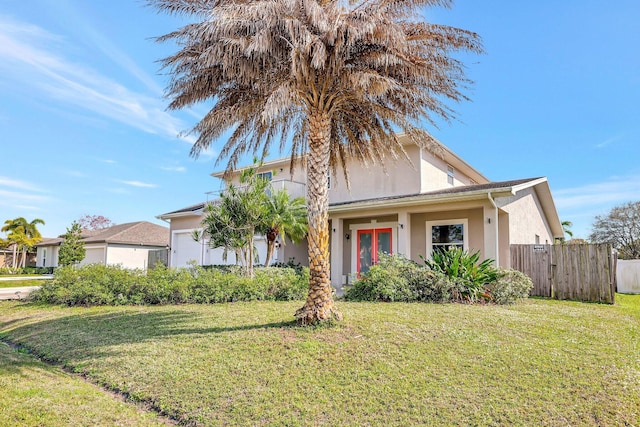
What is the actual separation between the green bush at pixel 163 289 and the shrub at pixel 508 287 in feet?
18.4

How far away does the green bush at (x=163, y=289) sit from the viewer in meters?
11.5

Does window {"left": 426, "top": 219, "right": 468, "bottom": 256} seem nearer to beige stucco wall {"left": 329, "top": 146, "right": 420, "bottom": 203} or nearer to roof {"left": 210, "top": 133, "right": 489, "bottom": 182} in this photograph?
beige stucco wall {"left": 329, "top": 146, "right": 420, "bottom": 203}

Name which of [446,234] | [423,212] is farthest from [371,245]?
[446,234]

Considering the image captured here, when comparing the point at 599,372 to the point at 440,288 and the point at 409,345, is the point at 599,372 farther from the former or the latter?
the point at 440,288

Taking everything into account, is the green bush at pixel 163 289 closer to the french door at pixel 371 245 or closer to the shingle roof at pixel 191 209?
the french door at pixel 371 245

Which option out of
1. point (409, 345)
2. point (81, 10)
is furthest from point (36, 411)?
point (81, 10)

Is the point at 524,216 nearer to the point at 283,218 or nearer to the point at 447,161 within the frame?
the point at 447,161

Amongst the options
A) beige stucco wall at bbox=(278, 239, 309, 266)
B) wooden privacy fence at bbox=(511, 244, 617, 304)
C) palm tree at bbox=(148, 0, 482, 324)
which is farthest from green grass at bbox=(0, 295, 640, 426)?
beige stucco wall at bbox=(278, 239, 309, 266)

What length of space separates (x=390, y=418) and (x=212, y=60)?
6.45m

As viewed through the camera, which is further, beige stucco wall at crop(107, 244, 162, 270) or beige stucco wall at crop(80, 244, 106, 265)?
beige stucco wall at crop(80, 244, 106, 265)

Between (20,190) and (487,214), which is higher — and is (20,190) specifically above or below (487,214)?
above

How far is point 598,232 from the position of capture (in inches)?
1420

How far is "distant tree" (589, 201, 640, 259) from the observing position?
33000 millimetres

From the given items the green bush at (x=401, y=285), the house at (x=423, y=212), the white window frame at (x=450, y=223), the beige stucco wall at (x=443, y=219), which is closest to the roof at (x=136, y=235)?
the house at (x=423, y=212)
